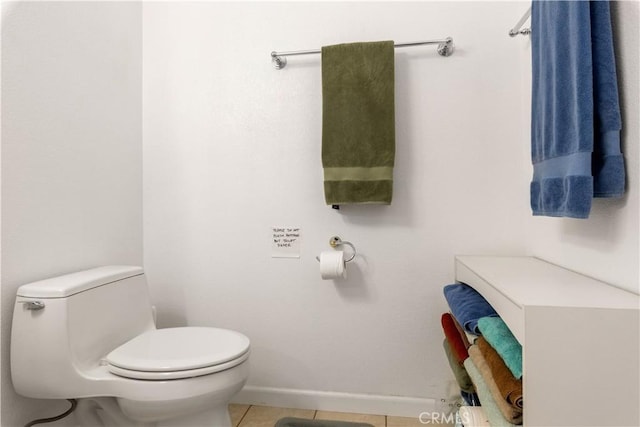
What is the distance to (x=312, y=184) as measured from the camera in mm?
1646

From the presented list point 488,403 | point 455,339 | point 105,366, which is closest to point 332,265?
point 455,339

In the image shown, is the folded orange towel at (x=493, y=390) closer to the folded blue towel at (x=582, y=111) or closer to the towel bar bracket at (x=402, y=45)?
the folded blue towel at (x=582, y=111)


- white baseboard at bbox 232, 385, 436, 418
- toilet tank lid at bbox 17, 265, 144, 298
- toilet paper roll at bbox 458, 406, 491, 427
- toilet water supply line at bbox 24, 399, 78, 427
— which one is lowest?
white baseboard at bbox 232, 385, 436, 418

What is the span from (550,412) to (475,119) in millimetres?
1130

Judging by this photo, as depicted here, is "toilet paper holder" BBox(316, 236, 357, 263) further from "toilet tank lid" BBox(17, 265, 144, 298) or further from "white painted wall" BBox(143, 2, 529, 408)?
"toilet tank lid" BBox(17, 265, 144, 298)

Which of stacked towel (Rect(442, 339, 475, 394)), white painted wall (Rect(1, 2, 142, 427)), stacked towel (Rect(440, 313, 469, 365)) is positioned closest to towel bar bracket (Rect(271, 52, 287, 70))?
white painted wall (Rect(1, 2, 142, 427))

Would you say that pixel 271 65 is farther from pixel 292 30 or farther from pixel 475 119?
pixel 475 119

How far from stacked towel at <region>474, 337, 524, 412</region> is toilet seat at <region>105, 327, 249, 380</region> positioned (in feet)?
2.39

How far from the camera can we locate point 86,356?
47.1 inches

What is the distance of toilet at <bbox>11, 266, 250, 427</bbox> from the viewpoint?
1107mm

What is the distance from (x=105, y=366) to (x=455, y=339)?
116 cm

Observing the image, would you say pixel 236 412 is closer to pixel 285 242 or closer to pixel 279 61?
pixel 285 242

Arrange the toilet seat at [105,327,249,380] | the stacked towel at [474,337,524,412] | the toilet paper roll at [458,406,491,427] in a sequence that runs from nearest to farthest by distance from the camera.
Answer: the stacked towel at [474,337,524,412] < the toilet paper roll at [458,406,491,427] < the toilet seat at [105,327,249,380]

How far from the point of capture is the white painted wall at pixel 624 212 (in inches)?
34.6
